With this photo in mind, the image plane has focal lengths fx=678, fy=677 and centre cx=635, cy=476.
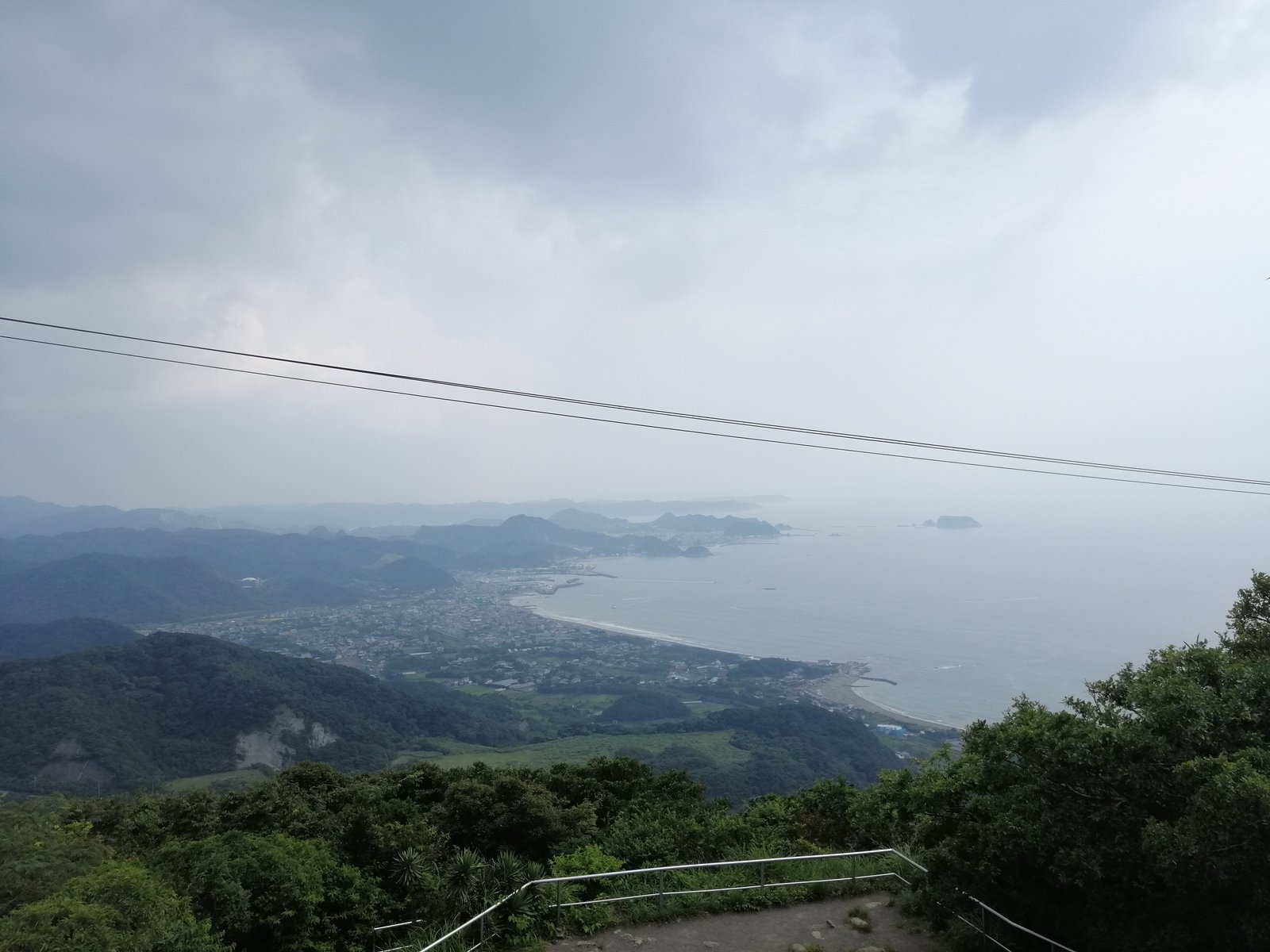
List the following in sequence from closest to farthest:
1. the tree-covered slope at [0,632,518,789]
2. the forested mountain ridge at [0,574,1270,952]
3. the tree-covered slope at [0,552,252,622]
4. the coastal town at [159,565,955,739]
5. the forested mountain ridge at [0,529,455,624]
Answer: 1. the forested mountain ridge at [0,574,1270,952]
2. the tree-covered slope at [0,632,518,789]
3. the coastal town at [159,565,955,739]
4. the tree-covered slope at [0,552,252,622]
5. the forested mountain ridge at [0,529,455,624]

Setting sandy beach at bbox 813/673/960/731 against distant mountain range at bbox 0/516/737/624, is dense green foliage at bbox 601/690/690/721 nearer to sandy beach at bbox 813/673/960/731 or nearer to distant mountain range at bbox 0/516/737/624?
sandy beach at bbox 813/673/960/731

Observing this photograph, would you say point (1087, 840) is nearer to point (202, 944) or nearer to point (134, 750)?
point (202, 944)

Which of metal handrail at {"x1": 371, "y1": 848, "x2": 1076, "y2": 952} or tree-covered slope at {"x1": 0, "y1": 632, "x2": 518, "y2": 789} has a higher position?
metal handrail at {"x1": 371, "y1": 848, "x2": 1076, "y2": 952}

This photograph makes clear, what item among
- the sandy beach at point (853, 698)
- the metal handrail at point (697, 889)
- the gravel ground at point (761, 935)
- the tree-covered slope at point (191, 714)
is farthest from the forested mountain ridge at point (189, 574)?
the gravel ground at point (761, 935)

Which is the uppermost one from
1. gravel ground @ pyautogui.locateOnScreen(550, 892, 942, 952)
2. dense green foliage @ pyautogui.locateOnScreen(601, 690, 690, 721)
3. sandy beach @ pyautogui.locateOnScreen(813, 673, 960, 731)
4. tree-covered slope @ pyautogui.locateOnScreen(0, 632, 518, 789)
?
gravel ground @ pyautogui.locateOnScreen(550, 892, 942, 952)

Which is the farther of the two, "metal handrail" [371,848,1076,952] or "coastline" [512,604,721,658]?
"coastline" [512,604,721,658]

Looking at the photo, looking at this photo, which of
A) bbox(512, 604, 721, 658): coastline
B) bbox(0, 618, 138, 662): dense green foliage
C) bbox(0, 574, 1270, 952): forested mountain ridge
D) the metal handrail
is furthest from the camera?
bbox(512, 604, 721, 658): coastline

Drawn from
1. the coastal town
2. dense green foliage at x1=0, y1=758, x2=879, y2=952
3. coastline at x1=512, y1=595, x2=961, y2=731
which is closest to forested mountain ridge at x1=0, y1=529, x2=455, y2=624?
the coastal town
